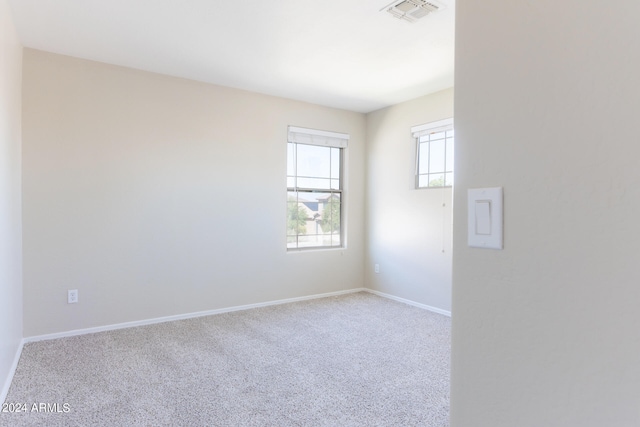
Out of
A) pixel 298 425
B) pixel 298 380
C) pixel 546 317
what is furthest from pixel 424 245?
pixel 546 317

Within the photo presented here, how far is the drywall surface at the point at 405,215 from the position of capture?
13.4 feet

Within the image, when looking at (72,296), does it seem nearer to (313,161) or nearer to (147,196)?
(147,196)

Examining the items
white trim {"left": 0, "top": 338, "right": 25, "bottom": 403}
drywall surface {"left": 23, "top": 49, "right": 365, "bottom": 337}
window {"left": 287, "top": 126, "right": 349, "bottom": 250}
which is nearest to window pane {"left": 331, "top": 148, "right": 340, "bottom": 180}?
window {"left": 287, "top": 126, "right": 349, "bottom": 250}

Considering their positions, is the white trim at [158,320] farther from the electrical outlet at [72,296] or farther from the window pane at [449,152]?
the window pane at [449,152]

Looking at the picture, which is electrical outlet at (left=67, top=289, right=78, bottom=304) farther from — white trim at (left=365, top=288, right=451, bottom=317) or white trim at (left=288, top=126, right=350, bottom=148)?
white trim at (left=365, top=288, right=451, bottom=317)

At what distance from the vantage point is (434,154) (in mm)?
4234

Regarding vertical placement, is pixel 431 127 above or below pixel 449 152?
above

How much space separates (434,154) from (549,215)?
12.6 feet

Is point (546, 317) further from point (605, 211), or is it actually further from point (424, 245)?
point (424, 245)

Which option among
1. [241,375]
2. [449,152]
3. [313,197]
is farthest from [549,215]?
[313,197]

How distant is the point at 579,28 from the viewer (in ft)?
1.79

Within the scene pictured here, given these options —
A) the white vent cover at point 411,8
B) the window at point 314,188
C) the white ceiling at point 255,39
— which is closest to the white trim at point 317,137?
the window at point 314,188

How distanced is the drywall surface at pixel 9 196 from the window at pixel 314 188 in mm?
2562

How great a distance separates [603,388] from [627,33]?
491mm
